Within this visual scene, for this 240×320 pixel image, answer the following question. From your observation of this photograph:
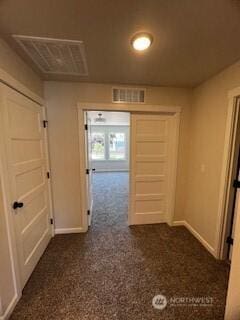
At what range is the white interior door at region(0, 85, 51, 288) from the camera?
1.51 metres

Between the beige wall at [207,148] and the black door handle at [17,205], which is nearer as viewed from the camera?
the black door handle at [17,205]

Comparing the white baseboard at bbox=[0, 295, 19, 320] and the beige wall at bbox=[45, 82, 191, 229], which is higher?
the beige wall at bbox=[45, 82, 191, 229]

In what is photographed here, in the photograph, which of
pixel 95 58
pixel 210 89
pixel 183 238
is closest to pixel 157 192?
pixel 183 238

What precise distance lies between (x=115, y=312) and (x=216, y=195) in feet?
5.74

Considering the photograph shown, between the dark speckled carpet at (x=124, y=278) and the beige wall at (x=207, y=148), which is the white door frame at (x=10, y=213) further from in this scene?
the beige wall at (x=207, y=148)

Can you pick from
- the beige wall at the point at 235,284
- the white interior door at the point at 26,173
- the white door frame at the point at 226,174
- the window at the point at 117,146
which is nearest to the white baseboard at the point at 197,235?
the white door frame at the point at 226,174

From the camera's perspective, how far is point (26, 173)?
1.81 metres

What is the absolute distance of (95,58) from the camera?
173 cm

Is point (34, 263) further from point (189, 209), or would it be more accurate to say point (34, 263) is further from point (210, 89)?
point (210, 89)

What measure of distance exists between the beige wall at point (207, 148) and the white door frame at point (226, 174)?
0.25ft

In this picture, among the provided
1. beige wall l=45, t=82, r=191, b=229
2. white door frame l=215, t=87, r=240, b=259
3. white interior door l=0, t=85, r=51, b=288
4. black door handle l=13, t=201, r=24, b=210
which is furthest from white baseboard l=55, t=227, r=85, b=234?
white door frame l=215, t=87, r=240, b=259

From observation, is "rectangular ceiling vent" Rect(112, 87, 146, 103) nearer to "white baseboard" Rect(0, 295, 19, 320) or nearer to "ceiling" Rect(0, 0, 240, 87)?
"ceiling" Rect(0, 0, 240, 87)

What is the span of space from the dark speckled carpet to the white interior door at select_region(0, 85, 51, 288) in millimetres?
274

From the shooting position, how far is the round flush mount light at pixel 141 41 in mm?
1356
